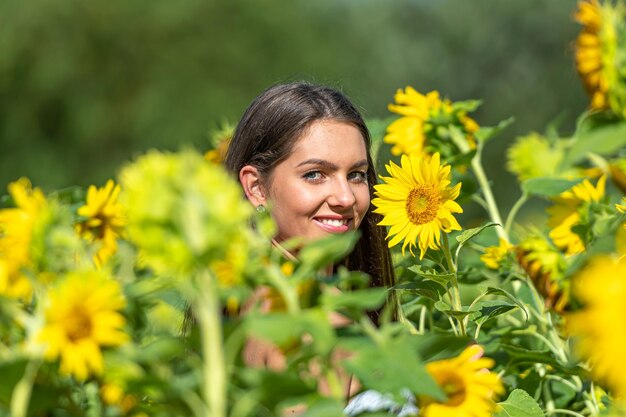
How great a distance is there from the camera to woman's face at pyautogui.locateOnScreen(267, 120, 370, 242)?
68.9 inches

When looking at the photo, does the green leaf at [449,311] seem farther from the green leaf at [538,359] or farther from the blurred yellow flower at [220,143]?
the blurred yellow flower at [220,143]

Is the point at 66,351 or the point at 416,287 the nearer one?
the point at 66,351

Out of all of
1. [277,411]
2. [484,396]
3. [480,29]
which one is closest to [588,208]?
[484,396]

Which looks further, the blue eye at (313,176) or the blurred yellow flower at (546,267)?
the blue eye at (313,176)

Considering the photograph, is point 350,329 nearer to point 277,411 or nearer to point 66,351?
point 277,411

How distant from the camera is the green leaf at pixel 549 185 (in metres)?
1.59

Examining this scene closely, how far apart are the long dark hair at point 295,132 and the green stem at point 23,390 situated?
1097 mm

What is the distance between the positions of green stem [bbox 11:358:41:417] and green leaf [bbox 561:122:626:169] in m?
0.49

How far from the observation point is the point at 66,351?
0.73 metres

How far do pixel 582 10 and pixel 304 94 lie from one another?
1.66 ft

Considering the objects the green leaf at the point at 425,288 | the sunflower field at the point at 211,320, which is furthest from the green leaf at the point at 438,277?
the sunflower field at the point at 211,320

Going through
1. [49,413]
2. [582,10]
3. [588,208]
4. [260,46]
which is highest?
[260,46]

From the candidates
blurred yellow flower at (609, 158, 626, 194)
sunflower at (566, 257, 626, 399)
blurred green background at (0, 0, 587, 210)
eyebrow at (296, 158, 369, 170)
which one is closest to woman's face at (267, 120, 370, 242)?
eyebrow at (296, 158, 369, 170)

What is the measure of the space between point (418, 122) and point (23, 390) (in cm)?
121
